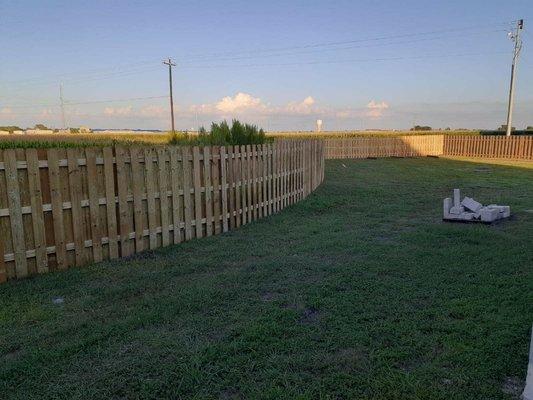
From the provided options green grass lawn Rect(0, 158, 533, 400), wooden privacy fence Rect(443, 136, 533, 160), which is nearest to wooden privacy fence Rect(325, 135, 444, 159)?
wooden privacy fence Rect(443, 136, 533, 160)

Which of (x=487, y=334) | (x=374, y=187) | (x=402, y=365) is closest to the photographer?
(x=402, y=365)

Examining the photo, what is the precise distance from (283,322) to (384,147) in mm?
30083

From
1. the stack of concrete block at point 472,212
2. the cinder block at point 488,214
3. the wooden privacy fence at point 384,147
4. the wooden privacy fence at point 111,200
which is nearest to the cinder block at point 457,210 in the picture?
the stack of concrete block at point 472,212

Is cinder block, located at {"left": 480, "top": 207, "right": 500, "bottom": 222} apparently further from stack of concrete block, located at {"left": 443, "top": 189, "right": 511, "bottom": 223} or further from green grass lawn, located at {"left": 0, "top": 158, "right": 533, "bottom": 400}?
green grass lawn, located at {"left": 0, "top": 158, "right": 533, "bottom": 400}

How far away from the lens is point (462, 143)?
31.8 meters

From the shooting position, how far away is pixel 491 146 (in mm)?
29469

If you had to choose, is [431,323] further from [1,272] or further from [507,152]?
[507,152]

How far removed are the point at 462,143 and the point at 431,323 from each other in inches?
1248

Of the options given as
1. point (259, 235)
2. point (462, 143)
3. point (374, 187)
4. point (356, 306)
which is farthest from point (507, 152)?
Answer: point (356, 306)

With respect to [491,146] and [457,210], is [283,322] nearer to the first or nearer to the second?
[457,210]

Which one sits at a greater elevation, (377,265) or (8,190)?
(8,190)

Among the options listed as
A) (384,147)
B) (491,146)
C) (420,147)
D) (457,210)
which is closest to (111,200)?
(457,210)

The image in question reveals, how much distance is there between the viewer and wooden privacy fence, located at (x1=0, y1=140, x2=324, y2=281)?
489 centimetres

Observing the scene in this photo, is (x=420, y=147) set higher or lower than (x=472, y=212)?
higher
